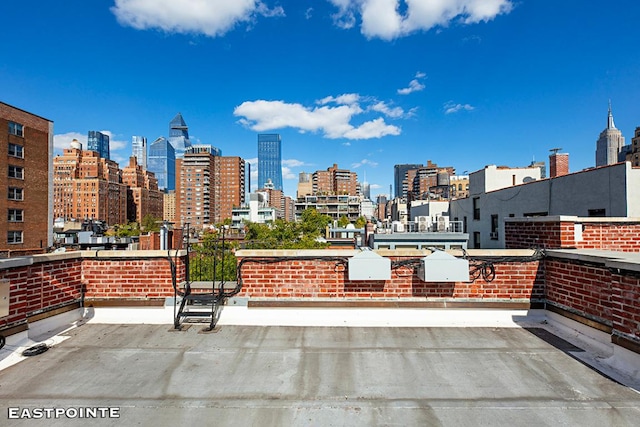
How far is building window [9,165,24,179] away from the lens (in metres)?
35.9

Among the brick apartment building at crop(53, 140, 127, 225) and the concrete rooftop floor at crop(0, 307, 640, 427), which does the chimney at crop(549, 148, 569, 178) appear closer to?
the concrete rooftop floor at crop(0, 307, 640, 427)

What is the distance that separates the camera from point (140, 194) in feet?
491

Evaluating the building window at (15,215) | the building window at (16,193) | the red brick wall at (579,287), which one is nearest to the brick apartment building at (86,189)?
the building window at (16,193)

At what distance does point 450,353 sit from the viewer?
4086 mm

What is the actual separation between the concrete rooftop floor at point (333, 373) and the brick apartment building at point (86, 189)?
425 feet

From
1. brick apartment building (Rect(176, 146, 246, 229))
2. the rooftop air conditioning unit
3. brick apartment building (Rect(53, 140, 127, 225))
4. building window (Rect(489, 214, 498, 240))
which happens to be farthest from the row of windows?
brick apartment building (Rect(176, 146, 246, 229))

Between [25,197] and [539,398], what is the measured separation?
5117 cm

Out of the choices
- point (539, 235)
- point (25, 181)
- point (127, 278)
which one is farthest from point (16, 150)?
point (539, 235)

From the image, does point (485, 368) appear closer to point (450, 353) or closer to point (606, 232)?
point (450, 353)

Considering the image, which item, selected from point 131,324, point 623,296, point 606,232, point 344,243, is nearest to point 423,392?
point 623,296

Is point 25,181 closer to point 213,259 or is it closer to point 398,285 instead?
point 213,259

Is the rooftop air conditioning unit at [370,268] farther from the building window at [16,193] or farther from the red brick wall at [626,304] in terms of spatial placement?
the building window at [16,193]

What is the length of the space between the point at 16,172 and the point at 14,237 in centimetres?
778

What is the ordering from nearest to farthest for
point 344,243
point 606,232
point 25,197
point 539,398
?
1. point 539,398
2. point 606,232
3. point 25,197
4. point 344,243
